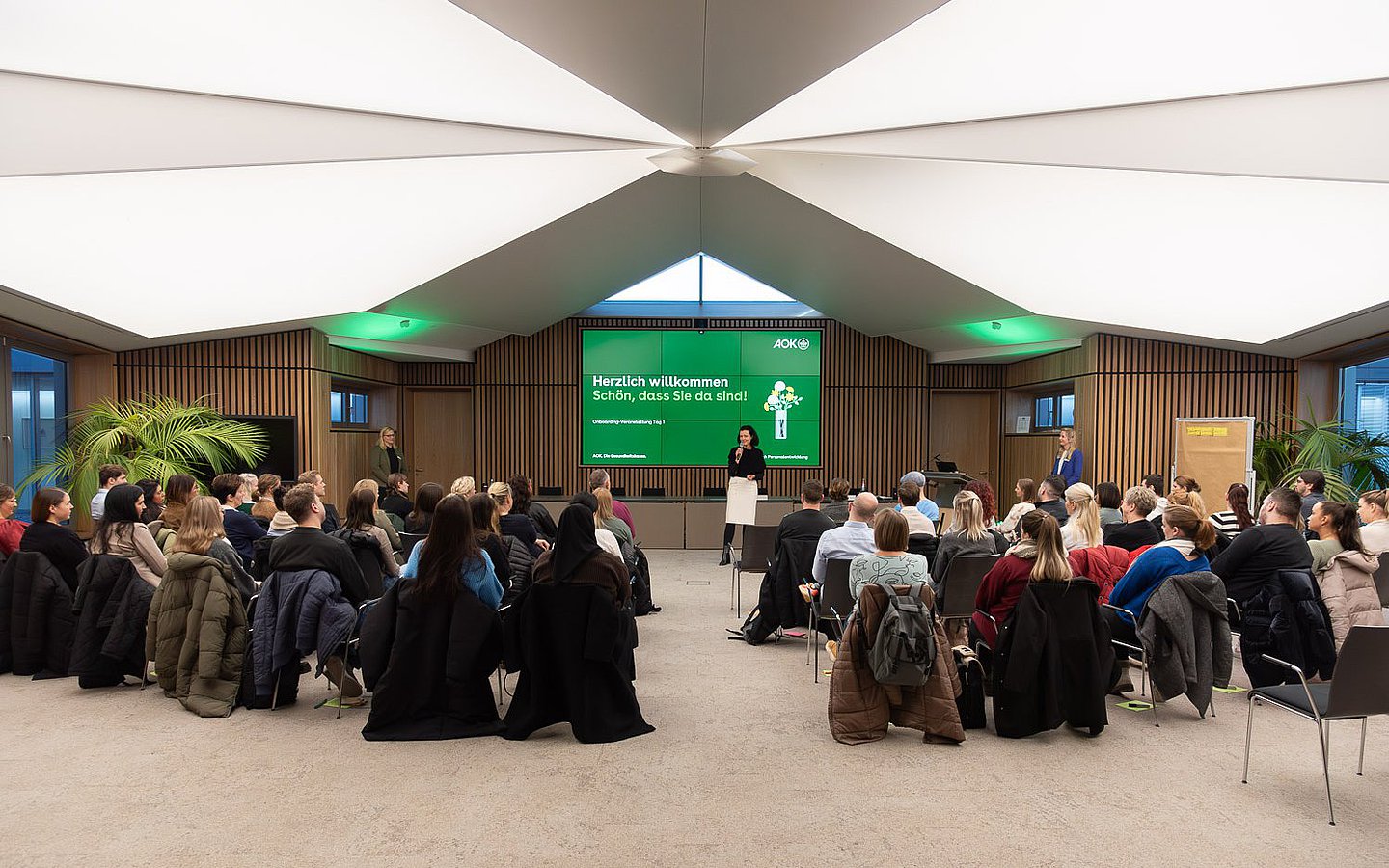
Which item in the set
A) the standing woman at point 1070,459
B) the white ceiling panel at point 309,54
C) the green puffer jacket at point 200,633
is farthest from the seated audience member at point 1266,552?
the green puffer jacket at point 200,633

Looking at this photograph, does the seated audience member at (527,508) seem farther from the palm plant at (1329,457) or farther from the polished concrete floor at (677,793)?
the palm plant at (1329,457)

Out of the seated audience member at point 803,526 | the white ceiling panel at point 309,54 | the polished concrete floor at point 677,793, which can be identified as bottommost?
the polished concrete floor at point 677,793

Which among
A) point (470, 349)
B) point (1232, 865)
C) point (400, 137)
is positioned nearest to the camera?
point (1232, 865)

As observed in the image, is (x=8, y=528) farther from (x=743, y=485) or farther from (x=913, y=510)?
(x=743, y=485)

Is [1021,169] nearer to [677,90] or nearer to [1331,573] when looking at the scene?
[677,90]

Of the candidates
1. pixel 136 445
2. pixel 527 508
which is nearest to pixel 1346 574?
pixel 527 508

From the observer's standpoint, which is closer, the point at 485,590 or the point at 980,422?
the point at 485,590

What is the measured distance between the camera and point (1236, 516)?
21.2 ft

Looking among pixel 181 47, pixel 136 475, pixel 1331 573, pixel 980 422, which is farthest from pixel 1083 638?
pixel 980 422

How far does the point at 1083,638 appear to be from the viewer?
173 inches

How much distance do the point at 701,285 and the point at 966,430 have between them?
17.6ft

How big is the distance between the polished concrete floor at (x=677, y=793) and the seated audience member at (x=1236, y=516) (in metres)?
1.81

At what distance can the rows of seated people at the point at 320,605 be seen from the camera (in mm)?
4371

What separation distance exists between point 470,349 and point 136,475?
632 cm
